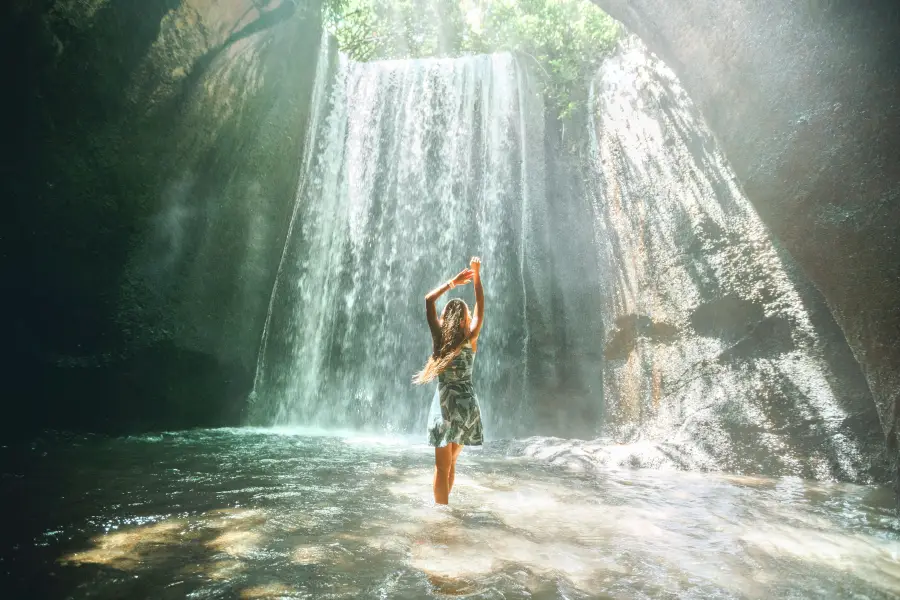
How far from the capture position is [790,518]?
368 centimetres

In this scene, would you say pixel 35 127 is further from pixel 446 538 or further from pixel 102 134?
pixel 446 538

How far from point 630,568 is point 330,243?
927 centimetres

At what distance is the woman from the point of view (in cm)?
343

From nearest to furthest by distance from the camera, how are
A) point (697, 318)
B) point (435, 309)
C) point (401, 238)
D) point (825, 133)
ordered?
point (825, 133)
point (435, 309)
point (697, 318)
point (401, 238)

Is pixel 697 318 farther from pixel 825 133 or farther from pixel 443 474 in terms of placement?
pixel 443 474

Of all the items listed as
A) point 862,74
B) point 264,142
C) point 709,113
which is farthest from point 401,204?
point 862,74

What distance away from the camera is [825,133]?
3.22 m

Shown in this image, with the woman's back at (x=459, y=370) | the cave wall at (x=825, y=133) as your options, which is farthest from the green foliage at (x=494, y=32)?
the woman's back at (x=459, y=370)

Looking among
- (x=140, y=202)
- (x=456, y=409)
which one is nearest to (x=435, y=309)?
(x=456, y=409)

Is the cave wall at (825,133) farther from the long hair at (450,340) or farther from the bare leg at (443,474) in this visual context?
the bare leg at (443,474)

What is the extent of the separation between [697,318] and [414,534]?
584 centimetres

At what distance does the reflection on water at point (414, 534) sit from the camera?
2184 mm

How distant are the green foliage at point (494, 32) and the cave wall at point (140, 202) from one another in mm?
3519

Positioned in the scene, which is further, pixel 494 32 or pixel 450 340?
pixel 494 32
